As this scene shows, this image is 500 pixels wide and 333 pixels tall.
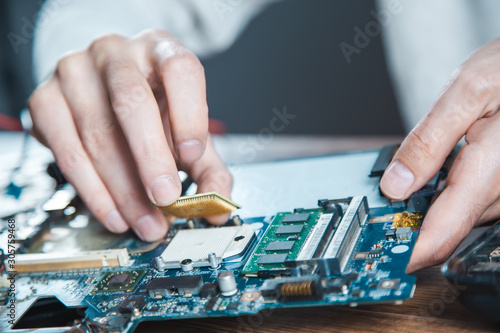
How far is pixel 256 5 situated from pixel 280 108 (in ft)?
3.01

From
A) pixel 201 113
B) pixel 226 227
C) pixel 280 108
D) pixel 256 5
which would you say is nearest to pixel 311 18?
pixel 256 5

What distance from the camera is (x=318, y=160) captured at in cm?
203

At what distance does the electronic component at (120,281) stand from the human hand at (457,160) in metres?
0.76

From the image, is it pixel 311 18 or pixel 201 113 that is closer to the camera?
pixel 201 113

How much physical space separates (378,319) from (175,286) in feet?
1.69

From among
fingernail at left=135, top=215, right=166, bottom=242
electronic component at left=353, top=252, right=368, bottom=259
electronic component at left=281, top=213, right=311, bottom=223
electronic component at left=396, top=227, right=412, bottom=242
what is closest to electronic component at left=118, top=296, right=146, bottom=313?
fingernail at left=135, top=215, right=166, bottom=242

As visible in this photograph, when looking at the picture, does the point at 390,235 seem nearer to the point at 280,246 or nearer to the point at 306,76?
the point at 280,246

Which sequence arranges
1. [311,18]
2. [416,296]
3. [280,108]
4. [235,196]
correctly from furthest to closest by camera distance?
[280,108], [311,18], [235,196], [416,296]

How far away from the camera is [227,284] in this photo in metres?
1.24

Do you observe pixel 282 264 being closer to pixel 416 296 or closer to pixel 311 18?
pixel 416 296

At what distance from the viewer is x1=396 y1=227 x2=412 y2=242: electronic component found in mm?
1302

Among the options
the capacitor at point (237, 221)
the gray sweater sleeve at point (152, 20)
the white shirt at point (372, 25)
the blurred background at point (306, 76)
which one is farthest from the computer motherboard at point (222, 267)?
the gray sweater sleeve at point (152, 20)

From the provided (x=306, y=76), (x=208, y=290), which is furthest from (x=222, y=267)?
(x=306, y=76)

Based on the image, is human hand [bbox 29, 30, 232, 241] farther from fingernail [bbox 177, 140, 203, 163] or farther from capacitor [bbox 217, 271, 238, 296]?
capacitor [bbox 217, 271, 238, 296]
